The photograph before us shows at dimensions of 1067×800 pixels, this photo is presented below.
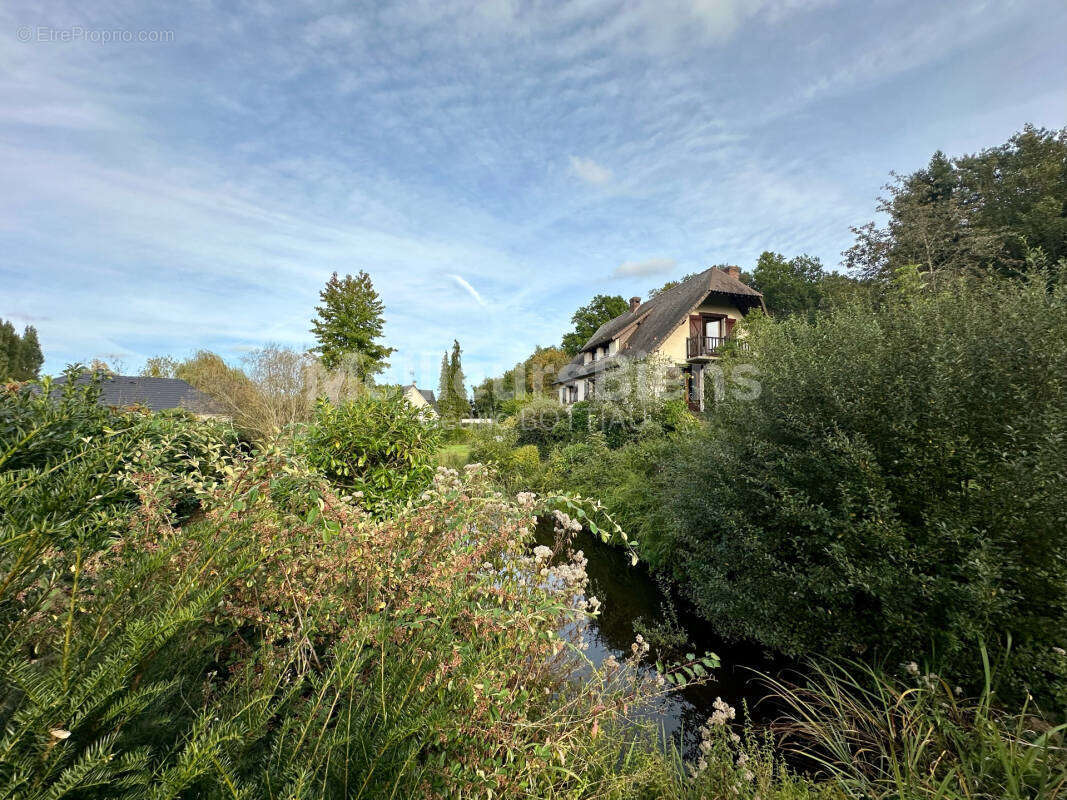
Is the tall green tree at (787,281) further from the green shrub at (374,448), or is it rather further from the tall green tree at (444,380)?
the green shrub at (374,448)

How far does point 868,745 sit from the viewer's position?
3262 mm

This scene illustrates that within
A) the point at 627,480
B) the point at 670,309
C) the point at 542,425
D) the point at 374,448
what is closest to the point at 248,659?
the point at 374,448

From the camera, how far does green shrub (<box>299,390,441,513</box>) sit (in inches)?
152

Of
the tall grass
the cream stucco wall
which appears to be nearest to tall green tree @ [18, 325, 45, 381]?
the cream stucco wall

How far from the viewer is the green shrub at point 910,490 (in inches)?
136

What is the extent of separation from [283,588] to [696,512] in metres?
5.50

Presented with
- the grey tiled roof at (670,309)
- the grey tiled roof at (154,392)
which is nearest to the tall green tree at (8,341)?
the grey tiled roof at (154,392)

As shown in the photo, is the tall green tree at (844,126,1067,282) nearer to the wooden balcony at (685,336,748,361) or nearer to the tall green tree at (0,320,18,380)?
the wooden balcony at (685,336,748,361)

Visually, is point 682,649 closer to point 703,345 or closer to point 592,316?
point 703,345

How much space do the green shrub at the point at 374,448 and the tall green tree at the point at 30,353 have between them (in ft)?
177

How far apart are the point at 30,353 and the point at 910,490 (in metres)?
66.2

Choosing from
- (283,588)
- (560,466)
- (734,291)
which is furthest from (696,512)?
(734,291)

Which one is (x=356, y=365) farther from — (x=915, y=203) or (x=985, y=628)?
(x=915, y=203)

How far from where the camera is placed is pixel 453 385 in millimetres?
43969
